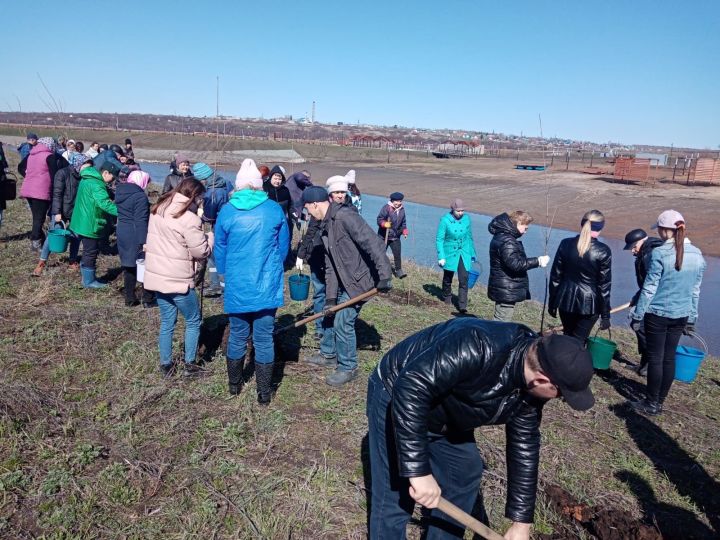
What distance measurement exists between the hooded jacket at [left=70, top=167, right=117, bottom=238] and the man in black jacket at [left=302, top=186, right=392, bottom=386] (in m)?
3.03

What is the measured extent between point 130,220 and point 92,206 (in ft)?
2.73

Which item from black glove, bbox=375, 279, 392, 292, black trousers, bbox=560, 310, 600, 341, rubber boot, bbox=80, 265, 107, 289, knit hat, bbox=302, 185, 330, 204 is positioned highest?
knit hat, bbox=302, 185, 330, 204

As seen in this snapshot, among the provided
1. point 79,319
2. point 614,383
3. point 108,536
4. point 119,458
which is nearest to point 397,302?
point 614,383

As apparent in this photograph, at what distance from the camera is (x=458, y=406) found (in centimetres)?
223

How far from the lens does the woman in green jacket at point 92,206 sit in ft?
20.8

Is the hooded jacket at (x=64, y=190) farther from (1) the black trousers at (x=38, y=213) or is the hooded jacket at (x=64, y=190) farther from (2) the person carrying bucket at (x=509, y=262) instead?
(2) the person carrying bucket at (x=509, y=262)

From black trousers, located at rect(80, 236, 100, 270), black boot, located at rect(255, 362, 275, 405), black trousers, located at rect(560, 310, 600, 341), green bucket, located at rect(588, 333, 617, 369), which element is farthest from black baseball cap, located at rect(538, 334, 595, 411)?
black trousers, located at rect(80, 236, 100, 270)

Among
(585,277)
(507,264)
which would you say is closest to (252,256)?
(507,264)

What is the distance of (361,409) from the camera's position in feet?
14.2

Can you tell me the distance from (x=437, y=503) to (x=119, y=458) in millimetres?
2173

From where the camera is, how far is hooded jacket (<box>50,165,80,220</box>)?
7.33 meters

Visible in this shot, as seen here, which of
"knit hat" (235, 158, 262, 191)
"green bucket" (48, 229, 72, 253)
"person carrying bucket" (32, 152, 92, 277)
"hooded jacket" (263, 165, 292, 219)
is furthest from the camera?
"hooded jacket" (263, 165, 292, 219)

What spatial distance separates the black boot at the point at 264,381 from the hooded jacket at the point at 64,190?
4.99 meters

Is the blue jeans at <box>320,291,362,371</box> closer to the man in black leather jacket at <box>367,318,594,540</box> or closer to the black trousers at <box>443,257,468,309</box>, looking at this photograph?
the man in black leather jacket at <box>367,318,594,540</box>
